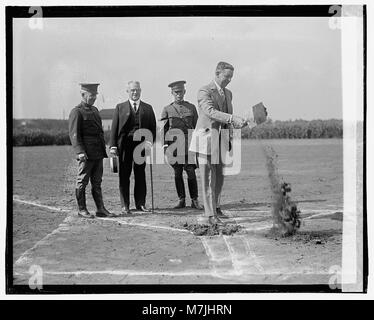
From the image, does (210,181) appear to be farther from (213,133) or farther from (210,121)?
(210,121)

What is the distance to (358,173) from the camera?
537 centimetres

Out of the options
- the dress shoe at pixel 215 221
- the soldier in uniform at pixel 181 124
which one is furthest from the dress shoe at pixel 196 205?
the dress shoe at pixel 215 221

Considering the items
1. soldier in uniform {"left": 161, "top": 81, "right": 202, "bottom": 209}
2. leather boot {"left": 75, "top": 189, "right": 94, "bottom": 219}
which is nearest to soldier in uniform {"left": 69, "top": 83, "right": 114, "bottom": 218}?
leather boot {"left": 75, "top": 189, "right": 94, "bottom": 219}

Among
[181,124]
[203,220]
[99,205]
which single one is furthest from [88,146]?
[203,220]

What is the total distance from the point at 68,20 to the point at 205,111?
136 centimetres

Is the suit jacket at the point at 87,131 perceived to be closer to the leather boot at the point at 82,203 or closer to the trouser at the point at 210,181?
the leather boot at the point at 82,203

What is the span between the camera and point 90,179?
5.44m

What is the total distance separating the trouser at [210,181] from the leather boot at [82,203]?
986 mm

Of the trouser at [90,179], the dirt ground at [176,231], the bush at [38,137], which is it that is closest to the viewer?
the dirt ground at [176,231]

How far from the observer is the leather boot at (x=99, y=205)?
214 inches

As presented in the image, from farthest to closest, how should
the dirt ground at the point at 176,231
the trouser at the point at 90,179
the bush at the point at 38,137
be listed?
the trouser at the point at 90,179 → the bush at the point at 38,137 → the dirt ground at the point at 176,231
